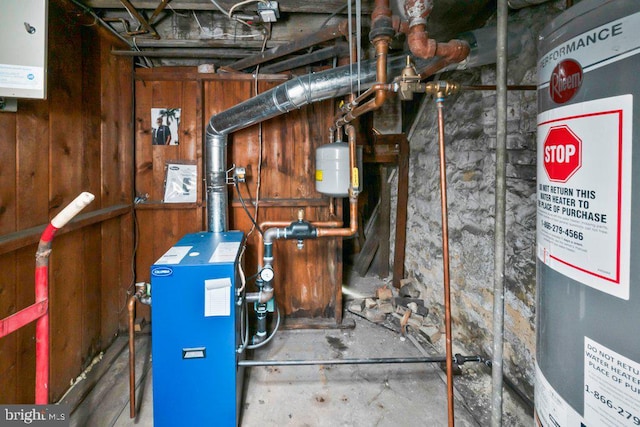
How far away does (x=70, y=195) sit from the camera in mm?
1709

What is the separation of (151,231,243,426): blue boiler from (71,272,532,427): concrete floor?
0.25 metres

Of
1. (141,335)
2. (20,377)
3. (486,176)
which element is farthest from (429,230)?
(20,377)

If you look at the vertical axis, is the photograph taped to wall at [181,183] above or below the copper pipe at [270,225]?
above

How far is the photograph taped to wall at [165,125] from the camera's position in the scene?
7.95ft

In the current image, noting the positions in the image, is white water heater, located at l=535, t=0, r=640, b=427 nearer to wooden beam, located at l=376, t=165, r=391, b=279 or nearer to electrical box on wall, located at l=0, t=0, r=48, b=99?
electrical box on wall, located at l=0, t=0, r=48, b=99

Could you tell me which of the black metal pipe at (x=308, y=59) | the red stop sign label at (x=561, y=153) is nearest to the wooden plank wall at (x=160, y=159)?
the black metal pipe at (x=308, y=59)

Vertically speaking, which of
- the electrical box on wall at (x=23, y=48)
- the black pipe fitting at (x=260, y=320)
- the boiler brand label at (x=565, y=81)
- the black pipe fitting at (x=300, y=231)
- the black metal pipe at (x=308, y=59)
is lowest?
the black pipe fitting at (x=260, y=320)

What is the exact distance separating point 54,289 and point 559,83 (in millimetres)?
2226

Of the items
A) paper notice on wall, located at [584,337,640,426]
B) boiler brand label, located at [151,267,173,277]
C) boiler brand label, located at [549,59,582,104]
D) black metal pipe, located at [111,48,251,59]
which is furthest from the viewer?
black metal pipe, located at [111,48,251,59]

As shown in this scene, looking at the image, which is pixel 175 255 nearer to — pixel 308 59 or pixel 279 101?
pixel 279 101

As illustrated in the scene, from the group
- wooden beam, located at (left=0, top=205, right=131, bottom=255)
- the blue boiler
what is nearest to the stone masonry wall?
the blue boiler

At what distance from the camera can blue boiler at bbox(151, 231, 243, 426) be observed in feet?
4.59

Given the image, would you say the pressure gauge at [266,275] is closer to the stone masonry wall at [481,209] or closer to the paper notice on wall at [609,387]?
the stone masonry wall at [481,209]

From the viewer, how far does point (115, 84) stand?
7.22 feet
